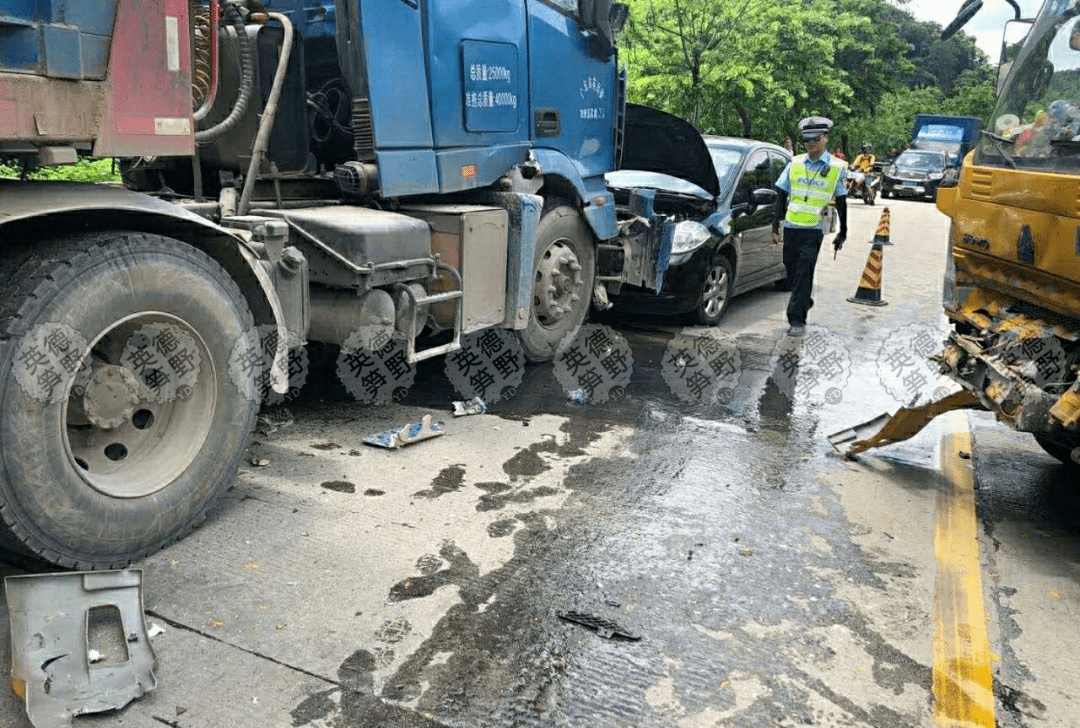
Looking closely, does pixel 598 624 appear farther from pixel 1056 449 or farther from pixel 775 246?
pixel 775 246

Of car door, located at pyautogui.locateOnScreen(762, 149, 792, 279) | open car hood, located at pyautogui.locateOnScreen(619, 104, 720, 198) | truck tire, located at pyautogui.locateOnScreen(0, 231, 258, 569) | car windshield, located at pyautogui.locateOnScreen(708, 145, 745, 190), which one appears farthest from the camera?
car door, located at pyautogui.locateOnScreen(762, 149, 792, 279)

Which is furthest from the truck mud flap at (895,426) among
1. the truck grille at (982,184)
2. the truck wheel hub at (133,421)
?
the truck wheel hub at (133,421)

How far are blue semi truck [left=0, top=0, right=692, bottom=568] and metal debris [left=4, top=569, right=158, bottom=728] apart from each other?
288mm

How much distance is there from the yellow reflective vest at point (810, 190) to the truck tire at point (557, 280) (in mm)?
2221

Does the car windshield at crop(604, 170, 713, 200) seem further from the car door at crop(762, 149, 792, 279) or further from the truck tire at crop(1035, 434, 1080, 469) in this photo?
the truck tire at crop(1035, 434, 1080, 469)

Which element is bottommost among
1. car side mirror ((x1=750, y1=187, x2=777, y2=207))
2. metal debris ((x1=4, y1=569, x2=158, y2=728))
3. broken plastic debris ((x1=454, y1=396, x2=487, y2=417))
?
broken plastic debris ((x1=454, y1=396, x2=487, y2=417))

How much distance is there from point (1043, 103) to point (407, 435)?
3650mm

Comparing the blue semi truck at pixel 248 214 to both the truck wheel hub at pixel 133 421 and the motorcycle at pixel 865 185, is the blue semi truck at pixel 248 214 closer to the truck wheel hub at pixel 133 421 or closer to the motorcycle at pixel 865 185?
the truck wheel hub at pixel 133 421

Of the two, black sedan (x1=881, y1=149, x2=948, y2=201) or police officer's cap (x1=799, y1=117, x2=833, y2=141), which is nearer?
police officer's cap (x1=799, y1=117, x2=833, y2=141)

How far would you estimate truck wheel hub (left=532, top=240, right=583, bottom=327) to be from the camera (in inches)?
254

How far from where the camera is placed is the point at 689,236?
26.7ft

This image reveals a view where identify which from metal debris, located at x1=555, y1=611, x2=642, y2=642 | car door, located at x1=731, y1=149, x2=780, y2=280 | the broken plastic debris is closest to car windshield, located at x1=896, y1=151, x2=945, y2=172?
car door, located at x1=731, y1=149, x2=780, y2=280

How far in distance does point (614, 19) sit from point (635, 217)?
161 cm

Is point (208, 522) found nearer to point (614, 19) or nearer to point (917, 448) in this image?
point (917, 448)
